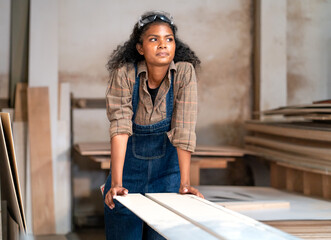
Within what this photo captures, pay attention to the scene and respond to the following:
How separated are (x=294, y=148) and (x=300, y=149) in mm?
79

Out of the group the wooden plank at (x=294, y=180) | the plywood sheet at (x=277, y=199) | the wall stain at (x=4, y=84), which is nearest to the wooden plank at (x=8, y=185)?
the plywood sheet at (x=277, y=199)

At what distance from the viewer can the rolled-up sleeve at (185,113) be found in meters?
2.04

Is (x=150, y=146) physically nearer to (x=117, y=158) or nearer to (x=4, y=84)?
(x=117, y=158)

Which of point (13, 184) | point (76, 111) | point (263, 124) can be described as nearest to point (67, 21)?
point (76, 111)

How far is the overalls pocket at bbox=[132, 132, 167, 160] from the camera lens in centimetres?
215

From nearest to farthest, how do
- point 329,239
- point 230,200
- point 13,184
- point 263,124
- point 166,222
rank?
point 166,222 < point 13,184 < point 329,239 < point 230,200 < point 263,124

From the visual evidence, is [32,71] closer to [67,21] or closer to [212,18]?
[67,21]

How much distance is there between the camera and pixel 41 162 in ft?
13.3

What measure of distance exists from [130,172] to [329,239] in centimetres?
119

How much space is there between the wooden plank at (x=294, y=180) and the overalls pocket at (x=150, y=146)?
1.87 meters

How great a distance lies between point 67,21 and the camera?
4328 mm

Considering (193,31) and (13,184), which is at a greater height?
(193,31)

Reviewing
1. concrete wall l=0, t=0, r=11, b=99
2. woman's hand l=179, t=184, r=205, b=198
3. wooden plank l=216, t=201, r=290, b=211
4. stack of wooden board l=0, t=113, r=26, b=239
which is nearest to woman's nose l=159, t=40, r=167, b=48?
woman's hand l=179, t=184, r=205, b=198

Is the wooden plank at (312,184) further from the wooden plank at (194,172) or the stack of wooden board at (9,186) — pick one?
the stack of wooden board at (9,186)
